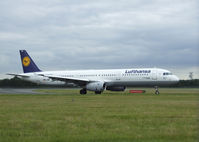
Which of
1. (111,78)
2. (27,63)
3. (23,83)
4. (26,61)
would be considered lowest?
(111,78)

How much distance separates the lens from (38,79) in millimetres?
51688

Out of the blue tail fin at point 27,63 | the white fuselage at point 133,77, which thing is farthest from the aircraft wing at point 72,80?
the blue tail fin at point 27,63

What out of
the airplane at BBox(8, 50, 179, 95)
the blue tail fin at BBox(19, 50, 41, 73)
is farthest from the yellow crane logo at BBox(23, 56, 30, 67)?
the airplane at BBox(8, 50, 179, 95)

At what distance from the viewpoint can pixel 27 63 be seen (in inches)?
2143

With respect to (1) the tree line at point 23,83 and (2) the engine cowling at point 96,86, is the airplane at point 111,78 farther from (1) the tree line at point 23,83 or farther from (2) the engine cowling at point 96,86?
(1) the tree line at point 23,83

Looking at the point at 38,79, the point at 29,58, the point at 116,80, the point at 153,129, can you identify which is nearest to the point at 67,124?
the point at 153,129

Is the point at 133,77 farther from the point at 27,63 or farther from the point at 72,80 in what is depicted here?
the point at 27,63

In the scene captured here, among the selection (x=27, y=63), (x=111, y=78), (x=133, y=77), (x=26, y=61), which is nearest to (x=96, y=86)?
(x=111, y=78)

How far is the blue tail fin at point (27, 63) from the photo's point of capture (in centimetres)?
5438

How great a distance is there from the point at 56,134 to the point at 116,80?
115 ft

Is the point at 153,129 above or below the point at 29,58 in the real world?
below

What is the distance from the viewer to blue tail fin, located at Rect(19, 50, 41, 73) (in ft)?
178

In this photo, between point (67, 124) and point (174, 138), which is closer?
point (174, 138)

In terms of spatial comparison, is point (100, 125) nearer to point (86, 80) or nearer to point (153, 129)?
point (153, 129)
